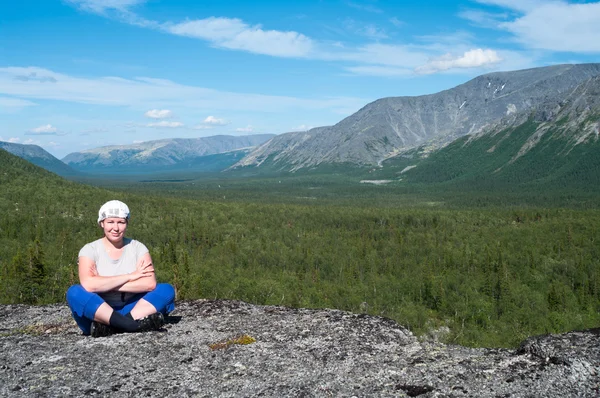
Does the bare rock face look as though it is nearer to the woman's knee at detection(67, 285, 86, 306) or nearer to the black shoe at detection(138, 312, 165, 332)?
the black shoe at detection(138, 312, 165, 332)

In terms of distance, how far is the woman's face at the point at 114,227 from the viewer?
38.7 feet

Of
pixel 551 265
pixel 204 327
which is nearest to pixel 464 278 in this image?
pixel 551 265

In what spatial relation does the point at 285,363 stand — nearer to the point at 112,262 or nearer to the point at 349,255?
the point at 112,262

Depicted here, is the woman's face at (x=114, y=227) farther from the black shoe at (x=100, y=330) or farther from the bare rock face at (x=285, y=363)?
the bare rock face at (x=285, y=363)

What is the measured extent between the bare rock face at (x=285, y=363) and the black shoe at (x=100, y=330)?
0.70 ft

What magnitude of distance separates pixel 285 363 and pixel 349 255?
301ft

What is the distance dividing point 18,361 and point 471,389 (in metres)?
10.6

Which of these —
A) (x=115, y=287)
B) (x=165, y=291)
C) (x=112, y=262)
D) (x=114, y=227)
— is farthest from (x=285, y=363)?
(x=114, y=227)

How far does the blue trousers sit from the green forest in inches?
1093

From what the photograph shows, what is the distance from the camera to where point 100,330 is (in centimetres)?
1211

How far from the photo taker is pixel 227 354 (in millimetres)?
11336

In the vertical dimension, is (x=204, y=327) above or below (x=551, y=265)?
above

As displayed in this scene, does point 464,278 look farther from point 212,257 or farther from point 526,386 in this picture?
point 526,386

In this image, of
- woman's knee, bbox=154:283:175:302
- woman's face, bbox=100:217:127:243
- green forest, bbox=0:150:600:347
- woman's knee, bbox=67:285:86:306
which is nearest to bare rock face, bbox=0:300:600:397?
woman's knee, bbox=154:283:175:302
